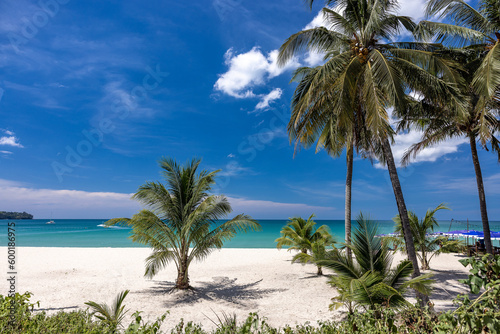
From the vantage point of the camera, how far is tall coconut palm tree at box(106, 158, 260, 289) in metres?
8.69

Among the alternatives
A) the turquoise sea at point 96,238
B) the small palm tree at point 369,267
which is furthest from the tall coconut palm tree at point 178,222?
the small palm tree at point 369,267

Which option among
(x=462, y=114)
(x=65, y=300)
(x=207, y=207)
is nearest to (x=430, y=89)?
(x=462, y=114)

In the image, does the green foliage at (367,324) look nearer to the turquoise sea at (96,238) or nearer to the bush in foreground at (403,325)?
the bush in foreground at (403,325)

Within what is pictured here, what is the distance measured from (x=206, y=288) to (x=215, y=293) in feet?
2.38

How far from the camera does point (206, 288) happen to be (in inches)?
379

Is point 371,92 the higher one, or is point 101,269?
point 371,92

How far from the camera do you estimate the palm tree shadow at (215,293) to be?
8.22 meters

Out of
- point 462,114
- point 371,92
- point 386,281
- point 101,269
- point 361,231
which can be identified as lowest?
point 101,269

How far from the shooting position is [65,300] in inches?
319

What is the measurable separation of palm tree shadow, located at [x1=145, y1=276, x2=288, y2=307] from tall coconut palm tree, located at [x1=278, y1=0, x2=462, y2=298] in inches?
190

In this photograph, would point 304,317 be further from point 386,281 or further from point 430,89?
point 430,89

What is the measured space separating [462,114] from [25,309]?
30.5 feet

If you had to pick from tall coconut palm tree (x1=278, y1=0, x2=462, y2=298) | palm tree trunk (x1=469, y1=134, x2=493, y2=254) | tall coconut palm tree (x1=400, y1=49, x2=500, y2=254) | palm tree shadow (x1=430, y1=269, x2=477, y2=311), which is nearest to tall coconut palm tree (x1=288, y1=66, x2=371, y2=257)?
tall coconut palm tree (x1=278, y1=0, x2=462, y2=298)

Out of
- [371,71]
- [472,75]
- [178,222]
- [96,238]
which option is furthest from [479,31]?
[96,238]
